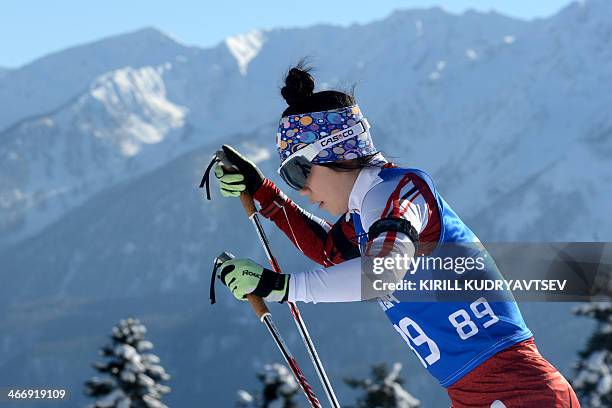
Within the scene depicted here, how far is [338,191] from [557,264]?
5.92 ft

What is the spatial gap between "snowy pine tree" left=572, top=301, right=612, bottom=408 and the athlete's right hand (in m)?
17.4

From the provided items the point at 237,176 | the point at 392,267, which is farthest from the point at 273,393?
the point at 392,267

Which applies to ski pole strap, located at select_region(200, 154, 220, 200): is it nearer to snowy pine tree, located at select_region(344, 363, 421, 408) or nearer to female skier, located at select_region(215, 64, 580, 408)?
female skier, located at select_region(215, 64, 580, 408)

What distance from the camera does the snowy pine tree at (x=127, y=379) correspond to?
19.5 metres

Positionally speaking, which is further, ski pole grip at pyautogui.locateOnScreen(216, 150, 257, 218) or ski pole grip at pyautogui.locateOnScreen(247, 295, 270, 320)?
ski pole grip at pyautogui.locateOnScreen(216, 150, 257, 218)

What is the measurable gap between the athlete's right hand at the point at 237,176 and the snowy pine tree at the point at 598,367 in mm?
17413

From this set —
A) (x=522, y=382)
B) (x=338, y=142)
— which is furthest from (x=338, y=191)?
(x=522, y=382)

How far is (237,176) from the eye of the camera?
20.1ft

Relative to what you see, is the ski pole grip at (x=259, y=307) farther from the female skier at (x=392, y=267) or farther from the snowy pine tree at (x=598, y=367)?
the snowy pine tree at (x=598, y=367)

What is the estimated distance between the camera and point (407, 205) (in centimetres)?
431

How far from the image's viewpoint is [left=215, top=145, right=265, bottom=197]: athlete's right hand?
241 inches

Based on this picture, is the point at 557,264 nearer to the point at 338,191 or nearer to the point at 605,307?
the point at 338,191

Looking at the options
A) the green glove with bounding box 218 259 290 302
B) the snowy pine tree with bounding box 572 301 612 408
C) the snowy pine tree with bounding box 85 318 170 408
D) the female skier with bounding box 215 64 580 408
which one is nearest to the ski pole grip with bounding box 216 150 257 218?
the female skier with bounding box 215 64 580 408

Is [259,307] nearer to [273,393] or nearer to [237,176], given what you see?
[237,176]
